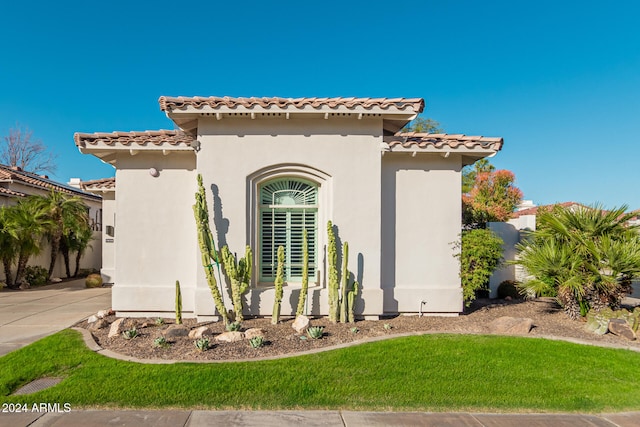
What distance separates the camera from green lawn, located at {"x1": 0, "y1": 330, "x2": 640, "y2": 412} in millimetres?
4621

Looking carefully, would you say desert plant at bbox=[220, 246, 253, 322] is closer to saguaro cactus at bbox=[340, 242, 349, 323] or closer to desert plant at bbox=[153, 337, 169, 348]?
desert plant at bbox=[153, 337, 169, 348]

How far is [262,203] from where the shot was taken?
8500mm

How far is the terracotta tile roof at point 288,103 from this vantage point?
7699 mm

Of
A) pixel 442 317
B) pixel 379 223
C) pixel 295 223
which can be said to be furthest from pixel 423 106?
pixel 442 317

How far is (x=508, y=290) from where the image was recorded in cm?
1059

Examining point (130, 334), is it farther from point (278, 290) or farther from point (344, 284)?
point (344, 284)

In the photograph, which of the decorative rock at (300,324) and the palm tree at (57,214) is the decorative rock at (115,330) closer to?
the decorative rock at (300,324)

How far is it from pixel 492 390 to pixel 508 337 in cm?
230

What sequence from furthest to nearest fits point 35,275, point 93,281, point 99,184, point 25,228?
point 35,275
point 93,281
point 25,228
point 99,184

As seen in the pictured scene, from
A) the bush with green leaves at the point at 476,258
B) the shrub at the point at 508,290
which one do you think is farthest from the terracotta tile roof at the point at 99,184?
the shrub at the point at 508,290

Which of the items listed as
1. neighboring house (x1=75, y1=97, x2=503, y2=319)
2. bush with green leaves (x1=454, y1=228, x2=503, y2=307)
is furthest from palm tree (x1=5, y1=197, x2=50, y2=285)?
bush with green leaves (x1=454, y1=228, x2=503, y2=307)

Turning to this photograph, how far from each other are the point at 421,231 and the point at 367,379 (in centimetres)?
438

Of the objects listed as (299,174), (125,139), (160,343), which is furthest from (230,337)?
(125,139)

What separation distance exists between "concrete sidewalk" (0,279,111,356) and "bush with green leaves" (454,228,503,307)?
906 centimetres
